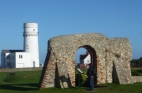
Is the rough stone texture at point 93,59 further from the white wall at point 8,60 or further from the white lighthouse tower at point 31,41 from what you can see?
the white wall at point 8,60

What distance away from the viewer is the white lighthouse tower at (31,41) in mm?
100625

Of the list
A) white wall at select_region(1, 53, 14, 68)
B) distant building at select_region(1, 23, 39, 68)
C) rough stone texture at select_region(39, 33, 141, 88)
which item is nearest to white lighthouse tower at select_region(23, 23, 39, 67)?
distant building at select_region(1, 23, 39, 68)

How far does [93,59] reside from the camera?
2880 cm

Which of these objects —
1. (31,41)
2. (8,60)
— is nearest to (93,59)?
(31,41)

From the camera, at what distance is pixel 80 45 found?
27.6 metres

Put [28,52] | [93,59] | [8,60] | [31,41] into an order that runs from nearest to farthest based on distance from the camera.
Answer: [93,59]
[31,41]
[28,52]
[8,60]

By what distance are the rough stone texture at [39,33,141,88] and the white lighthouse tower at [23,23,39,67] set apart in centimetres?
7274

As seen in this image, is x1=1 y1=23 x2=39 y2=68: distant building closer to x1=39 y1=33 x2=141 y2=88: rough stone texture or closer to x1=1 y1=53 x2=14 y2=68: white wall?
x1=1 y1=53 x2=14 y2=68: white wall

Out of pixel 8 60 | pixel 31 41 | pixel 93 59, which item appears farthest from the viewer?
pixel 8 60

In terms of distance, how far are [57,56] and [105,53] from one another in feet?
14.7

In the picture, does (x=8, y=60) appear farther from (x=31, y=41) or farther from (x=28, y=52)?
(x=31, y=41)

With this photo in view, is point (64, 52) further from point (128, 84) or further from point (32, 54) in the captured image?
point (32, 54)

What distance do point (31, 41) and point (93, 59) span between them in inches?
2863

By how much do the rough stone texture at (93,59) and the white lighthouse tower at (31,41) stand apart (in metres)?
72.7
